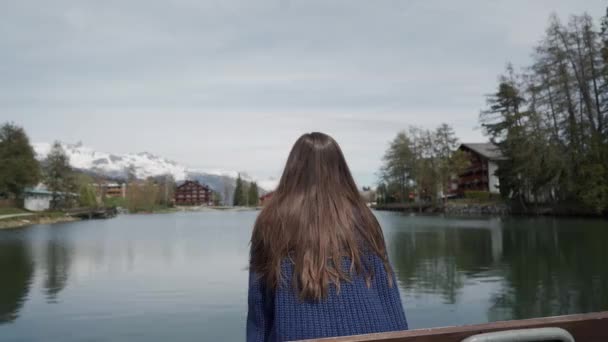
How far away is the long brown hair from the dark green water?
18.9 ft

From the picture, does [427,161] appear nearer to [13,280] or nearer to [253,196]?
[13,280]

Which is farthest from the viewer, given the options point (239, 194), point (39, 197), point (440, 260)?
point (239, 194)

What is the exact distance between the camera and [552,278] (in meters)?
11.6

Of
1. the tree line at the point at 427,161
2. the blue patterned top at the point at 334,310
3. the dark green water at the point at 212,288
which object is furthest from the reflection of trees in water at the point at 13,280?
the tree line at the point at 427,161

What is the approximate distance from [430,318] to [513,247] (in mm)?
10944

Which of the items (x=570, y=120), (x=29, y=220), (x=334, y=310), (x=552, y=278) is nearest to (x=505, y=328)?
(x=334, y=310)

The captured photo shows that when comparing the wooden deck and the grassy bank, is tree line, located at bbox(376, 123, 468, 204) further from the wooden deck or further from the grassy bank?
the wooden deck

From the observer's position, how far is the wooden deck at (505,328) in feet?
4.58

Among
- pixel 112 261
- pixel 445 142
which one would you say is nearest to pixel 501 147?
pixel 445 142

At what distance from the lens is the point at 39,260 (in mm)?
16953

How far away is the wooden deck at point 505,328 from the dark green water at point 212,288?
245 inches

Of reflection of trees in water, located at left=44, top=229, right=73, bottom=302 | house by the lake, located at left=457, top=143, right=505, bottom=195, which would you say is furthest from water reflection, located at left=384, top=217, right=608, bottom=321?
house by the lake, located at left=457, top=143, right=505, bottom=195

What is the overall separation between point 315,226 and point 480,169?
226 ft

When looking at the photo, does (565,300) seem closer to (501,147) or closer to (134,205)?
(501,147)
